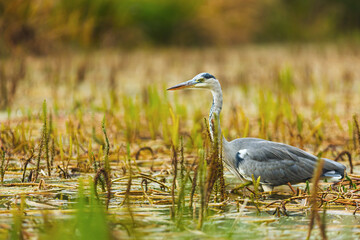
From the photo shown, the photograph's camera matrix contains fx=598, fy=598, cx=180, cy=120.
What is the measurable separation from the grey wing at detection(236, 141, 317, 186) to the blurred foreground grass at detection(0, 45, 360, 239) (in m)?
0.14

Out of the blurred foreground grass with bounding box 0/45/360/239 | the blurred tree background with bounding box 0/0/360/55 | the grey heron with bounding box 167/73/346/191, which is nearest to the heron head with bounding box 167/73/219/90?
the grey heron with bounding box 167/73/346/191

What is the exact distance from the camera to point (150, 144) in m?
5.39

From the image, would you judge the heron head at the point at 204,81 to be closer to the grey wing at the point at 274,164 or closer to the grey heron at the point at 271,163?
the grey heron at the point at 271,163

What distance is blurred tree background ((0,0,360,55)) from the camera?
10422 mm

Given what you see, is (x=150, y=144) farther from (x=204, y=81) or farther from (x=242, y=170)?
(x=242, y=170)

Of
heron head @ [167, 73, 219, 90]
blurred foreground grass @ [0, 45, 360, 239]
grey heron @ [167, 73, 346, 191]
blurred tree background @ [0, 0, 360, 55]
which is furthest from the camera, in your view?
blurred tree background @ [0, 0, 360, 55]

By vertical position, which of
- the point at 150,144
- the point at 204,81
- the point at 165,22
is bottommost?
the point at 150,144

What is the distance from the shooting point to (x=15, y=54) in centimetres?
959

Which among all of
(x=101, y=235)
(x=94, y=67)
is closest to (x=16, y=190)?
(x=101, y=235)

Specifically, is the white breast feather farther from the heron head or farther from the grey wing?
the heron head

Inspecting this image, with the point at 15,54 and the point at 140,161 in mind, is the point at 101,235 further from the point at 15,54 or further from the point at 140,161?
the point at 15,54

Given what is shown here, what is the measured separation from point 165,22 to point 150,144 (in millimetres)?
9383

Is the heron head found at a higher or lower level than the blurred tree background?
lower

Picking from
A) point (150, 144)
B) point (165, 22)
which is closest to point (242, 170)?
point (150, 144)
